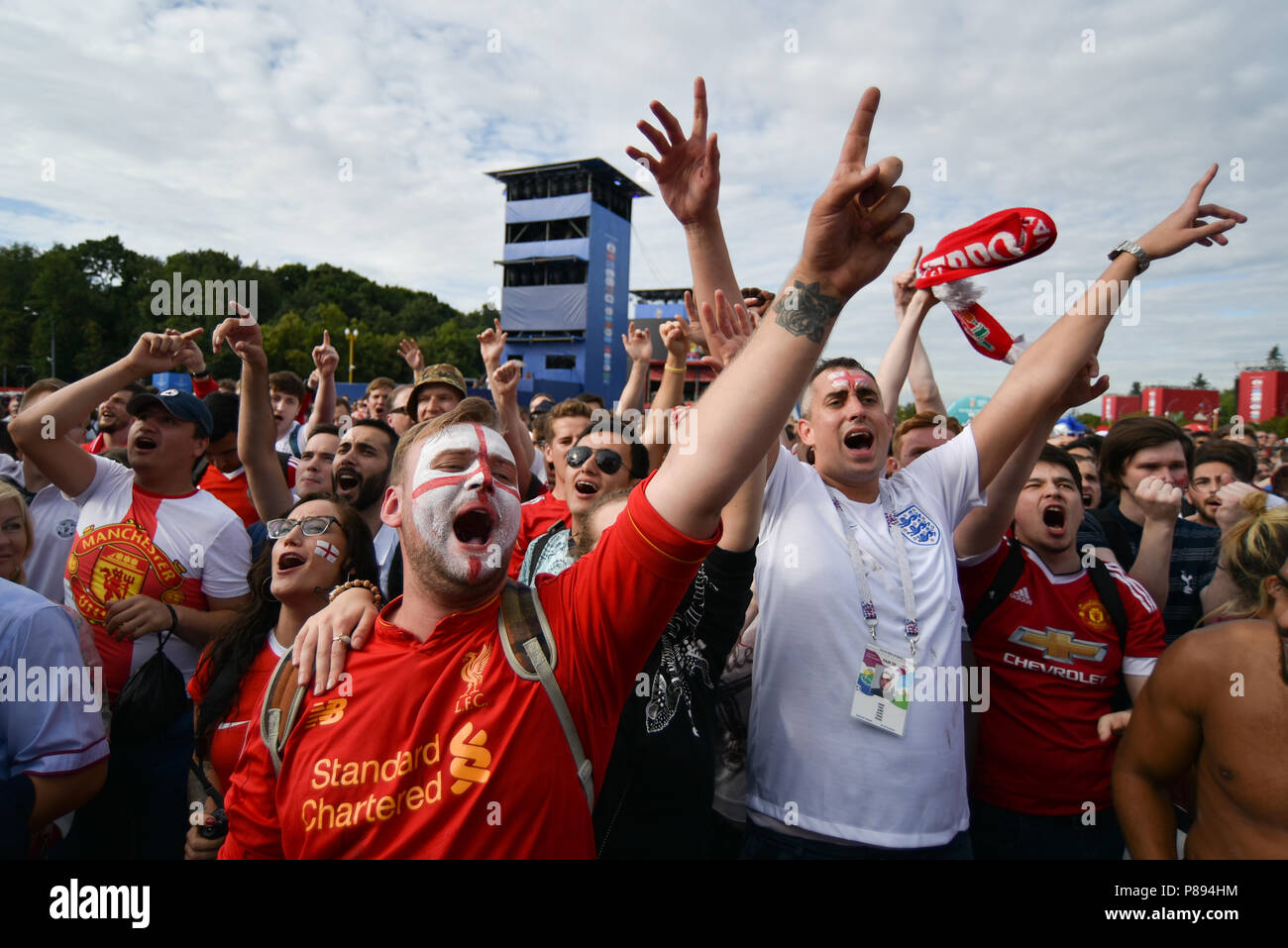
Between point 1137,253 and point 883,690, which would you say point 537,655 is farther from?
point 1137,253

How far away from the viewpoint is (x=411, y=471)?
75.7 inches

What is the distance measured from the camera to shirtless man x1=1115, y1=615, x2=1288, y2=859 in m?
2.03

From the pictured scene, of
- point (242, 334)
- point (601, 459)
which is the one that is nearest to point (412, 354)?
point (242, 334)

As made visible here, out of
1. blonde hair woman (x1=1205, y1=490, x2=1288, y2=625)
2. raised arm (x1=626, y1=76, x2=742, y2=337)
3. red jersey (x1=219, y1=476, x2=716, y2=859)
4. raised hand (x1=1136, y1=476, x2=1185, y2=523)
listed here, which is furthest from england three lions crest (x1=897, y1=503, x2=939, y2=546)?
red jersey (x1=219, y1=476, x2=716, y2=859)

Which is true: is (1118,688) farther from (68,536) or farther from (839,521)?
(68,536)

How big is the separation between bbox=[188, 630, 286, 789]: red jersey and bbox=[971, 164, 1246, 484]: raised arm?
2.90 metres

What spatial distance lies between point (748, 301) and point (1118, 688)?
2.39m

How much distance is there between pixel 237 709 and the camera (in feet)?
8.29

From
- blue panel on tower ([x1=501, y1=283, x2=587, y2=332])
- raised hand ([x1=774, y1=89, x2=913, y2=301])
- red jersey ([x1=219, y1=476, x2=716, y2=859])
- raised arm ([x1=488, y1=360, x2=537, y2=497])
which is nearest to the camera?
raised hand ([x1=774, y1=89, x2=913, y2=301])

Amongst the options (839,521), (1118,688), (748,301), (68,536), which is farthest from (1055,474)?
(68,536)

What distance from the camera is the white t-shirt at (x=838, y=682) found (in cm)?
215

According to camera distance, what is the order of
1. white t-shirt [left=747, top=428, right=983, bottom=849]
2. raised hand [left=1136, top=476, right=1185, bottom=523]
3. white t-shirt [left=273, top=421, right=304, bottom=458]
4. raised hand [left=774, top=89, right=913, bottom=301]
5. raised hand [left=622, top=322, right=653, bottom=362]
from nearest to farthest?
1. raised hand [left=774, top=89, right=913, bottom=301]
2. white t-shirt [left=747, top=428, right=983, bottom=849]
3. raised hand [left=1136, top=476, right=1185, bottom=523]
4. raised hand [left=622, top=322, right=653, bottom=362]
5. white t-shirt [left=273, top=421, right=304, bottom=458]

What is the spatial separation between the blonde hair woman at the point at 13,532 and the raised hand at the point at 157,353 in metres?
0.86

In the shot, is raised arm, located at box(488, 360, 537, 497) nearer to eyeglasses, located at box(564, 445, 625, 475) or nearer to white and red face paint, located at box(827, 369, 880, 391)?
eyeglasses, located at box(564, 445, 625, 475)
